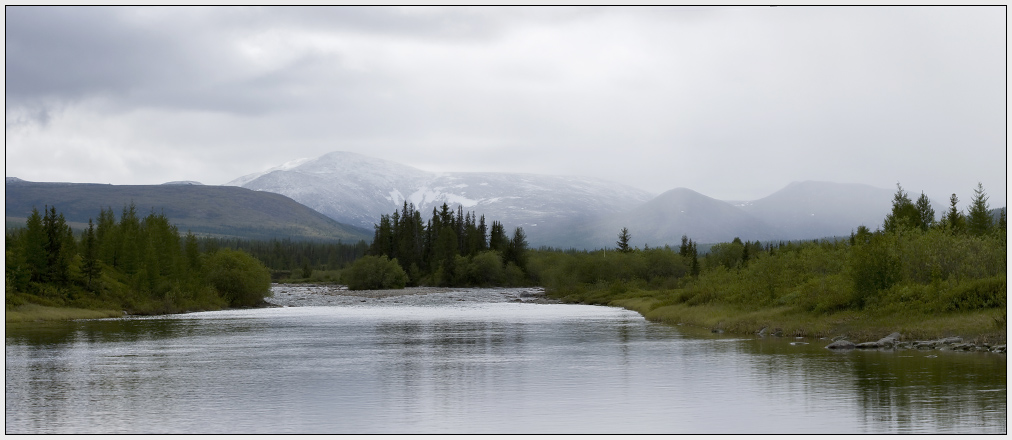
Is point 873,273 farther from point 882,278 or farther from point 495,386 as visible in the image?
point 495,386

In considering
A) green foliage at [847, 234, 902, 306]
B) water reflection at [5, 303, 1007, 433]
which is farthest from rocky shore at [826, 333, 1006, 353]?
green foliage at [847, 234, 902, 306]

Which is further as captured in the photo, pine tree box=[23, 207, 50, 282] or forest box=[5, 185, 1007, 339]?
pine tree box=[23, 207, 50, 282]

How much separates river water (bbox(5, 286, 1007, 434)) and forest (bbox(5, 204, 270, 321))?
32955 millimetres

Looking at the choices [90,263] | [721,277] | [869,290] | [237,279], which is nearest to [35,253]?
[90,263]

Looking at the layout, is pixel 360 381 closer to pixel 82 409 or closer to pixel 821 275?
pixel 82 409

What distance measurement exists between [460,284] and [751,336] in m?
134

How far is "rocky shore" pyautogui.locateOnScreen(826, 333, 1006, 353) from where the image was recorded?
137 ft

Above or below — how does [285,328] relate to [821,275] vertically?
below

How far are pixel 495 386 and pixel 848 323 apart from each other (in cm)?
2787

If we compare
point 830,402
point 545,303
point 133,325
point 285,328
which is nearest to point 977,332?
point 830,402

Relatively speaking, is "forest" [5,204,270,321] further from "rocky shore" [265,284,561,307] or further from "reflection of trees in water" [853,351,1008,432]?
"reflection of trees in water" [853,351,1008,432]

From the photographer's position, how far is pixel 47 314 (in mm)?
82562

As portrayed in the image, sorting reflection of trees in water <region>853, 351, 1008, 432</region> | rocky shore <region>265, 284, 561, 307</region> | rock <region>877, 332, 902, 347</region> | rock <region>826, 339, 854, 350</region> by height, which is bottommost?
rocky shore <region>265, 284, 561, 307</region>

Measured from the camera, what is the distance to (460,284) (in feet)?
618
